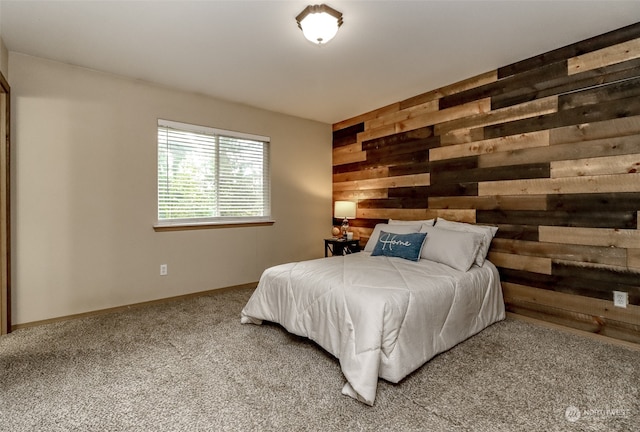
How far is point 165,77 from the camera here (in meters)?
3.27

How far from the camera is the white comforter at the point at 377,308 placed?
1.86 m

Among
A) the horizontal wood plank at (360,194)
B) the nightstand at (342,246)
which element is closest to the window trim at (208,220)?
the nightstand at (342,246)

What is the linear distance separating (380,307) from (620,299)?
2.03m

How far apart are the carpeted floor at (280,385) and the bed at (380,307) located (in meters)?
0.13

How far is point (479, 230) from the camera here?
309 centimetres

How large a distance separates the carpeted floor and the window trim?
48.6 inches

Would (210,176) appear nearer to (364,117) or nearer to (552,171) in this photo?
(364,117)

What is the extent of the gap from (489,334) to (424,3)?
256cm

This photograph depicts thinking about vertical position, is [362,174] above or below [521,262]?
above

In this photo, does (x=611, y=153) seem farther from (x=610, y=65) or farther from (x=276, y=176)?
(x=276, y=176)
